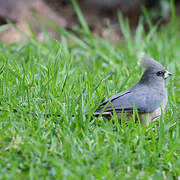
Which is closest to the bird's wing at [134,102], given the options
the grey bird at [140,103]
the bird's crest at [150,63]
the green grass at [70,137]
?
the grey bird at [140,103]

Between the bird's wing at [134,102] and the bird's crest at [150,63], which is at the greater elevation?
the bird's crest at [150,63]

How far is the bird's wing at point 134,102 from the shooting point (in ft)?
11.3

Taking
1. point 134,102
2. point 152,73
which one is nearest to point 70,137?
point 134,102

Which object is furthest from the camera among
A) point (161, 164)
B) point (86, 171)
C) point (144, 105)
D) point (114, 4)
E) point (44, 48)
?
point (114, 4)

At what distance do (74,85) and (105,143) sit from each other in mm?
1073

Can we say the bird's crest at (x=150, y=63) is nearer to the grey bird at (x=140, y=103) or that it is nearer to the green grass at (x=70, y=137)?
the grey bird at (x=140, y=103)

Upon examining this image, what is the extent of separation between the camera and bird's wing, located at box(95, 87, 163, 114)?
3.43 m

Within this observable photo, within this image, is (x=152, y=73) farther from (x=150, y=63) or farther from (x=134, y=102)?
(x=134, y=102)

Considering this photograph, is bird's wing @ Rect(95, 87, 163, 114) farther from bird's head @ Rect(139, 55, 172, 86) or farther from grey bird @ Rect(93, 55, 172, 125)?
bird's head @ Rect(139, 55, 172, 86)

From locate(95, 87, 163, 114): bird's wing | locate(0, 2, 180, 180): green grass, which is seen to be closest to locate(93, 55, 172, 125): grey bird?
locate(95, 87, 163, 114): bird's wing

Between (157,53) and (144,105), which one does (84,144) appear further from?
(157,53)

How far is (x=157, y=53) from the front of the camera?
5.61 m

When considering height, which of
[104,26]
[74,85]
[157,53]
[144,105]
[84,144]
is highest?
[104,26]

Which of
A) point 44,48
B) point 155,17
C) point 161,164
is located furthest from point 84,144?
point 155,17
